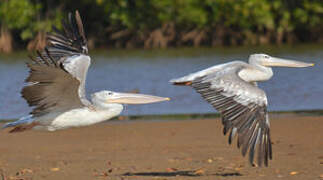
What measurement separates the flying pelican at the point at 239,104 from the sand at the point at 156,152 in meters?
0.64

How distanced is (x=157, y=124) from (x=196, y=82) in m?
3.67

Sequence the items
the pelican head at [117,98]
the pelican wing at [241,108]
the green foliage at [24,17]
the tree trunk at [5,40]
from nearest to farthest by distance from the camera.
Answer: the pelican wing at [241,108] → the pelican head at [117,98] → the green foliage at [24,17] → the tree trunk at [5,40]

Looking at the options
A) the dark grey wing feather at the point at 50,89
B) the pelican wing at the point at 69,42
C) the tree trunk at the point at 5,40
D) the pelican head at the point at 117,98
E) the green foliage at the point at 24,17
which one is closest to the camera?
the dark grey wing feather at the point at 50,89

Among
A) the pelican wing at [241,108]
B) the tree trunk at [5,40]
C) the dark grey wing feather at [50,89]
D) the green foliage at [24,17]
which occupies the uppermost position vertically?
the dark grey wing feather at [50,89]

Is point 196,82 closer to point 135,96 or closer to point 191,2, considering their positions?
point 135,96

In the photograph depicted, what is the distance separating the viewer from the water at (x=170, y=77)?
1264cm

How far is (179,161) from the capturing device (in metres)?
7.92

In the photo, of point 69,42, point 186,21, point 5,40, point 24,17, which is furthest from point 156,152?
point 5,40

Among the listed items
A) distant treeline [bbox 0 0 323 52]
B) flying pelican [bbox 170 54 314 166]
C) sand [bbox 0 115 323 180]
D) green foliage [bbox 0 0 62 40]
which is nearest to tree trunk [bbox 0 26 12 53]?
distant treeline [bbox 0 0 323 52]

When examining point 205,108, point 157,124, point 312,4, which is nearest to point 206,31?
point 312,4

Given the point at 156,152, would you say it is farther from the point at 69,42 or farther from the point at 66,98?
the point at 66,98

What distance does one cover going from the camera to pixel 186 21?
25.5 meters

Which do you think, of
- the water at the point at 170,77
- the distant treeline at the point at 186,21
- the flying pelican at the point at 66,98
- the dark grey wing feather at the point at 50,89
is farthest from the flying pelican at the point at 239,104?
the distant treeline at the point at 186,21

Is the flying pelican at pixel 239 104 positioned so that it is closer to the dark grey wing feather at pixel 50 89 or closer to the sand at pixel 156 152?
the sand at pixel 156 152
